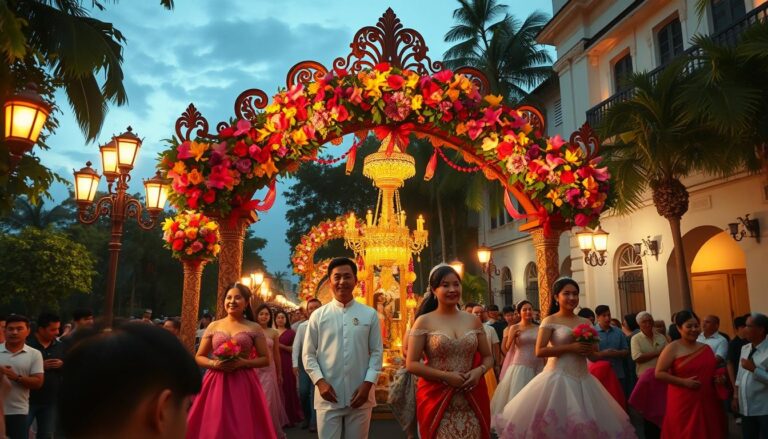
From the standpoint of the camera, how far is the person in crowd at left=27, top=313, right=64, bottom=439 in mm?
6266

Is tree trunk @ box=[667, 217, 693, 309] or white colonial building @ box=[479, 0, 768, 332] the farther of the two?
white colonial building @ box=[479, 0, 768, 332]

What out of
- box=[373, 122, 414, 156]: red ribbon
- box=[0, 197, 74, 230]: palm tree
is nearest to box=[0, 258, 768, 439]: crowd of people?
box=[373, 122, 414, 156]: red ribbon

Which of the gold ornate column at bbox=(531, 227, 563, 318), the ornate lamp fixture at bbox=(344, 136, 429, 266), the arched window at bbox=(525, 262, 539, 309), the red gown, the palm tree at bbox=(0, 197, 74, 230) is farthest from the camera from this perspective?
the palm tree at bbox=(0, 197, 74, 230)

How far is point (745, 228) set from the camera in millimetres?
12555

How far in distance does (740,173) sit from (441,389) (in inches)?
457

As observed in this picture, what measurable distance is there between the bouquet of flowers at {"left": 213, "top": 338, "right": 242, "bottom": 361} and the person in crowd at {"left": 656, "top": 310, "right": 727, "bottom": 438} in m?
4.36

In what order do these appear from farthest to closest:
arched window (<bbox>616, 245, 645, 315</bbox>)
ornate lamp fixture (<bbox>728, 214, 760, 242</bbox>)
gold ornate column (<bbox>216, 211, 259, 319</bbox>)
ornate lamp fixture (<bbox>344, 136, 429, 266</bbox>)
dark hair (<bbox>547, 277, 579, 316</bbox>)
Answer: arched window (<bbox>616, 245, 645, 315</bbox>), ornate lamp fixture (<bbox>728, 214, 760, 242</bbox>), ornate lamp fixture (<bbox>344, 136, 429, 266</bbox>), gold ornate column (<bbox>216, 211, 259, 319</bbox>), dark hair (<bbox>547, 277, 579, 316</bbox>)

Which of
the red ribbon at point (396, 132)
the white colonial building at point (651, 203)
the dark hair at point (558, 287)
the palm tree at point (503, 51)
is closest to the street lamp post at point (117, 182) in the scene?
the red ribbon at point (396, 132)

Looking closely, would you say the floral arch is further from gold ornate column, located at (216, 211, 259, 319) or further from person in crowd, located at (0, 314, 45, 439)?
person in crowd, located at (0, 314, 45, 439)

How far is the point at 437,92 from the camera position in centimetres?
641

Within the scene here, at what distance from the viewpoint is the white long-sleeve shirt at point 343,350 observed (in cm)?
453

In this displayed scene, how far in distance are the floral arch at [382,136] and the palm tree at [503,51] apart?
63.6 ft

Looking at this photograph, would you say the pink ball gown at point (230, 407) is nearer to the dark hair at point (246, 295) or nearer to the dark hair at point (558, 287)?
the dark hair at point (246, 295)

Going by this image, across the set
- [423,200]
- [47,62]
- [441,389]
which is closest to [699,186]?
[441,389]
